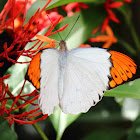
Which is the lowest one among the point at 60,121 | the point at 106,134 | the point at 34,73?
the point at 106,134

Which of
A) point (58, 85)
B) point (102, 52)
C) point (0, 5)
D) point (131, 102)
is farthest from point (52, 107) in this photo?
point (131, 102)

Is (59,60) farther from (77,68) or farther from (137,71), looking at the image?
(137,71)

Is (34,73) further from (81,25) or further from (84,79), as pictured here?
(81,25)

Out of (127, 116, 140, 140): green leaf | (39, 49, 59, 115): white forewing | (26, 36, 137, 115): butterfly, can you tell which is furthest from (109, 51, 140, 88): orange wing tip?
(127, 116, 140, 140): green leaf

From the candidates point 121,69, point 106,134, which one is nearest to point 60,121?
point 121,69

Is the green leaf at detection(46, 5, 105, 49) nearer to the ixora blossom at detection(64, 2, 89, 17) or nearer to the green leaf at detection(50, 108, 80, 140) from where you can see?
the ixora blossom at detection(64, 2, 89, 17)

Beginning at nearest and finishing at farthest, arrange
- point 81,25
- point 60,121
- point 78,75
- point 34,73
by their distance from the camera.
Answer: point 34,73, point 78,75, point 60,121, point 81,25
